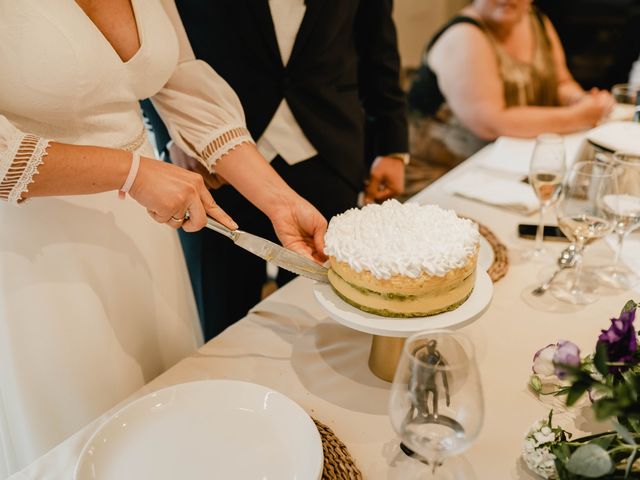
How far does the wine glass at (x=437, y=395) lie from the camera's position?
687 millimetres

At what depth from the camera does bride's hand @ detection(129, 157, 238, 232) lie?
3.45 ft

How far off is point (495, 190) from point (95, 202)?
1.17 metres

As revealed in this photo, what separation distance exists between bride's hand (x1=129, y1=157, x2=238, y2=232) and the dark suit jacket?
2.23 feet

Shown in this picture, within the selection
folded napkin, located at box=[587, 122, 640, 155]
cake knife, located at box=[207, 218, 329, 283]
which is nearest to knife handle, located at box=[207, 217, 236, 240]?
cake knife, located at box=[207, 218, 329, 283]

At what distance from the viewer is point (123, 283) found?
1.27m

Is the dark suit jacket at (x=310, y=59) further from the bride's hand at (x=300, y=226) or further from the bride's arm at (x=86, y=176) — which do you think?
the bride's arm at (x=86, y=176)

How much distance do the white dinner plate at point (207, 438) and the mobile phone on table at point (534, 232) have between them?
0.91 metres

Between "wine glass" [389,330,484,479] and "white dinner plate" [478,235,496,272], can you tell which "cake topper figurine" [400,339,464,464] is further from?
"white dinner plate" [478,235,496,272]

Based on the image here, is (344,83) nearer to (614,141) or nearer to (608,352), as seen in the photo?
(614,141)

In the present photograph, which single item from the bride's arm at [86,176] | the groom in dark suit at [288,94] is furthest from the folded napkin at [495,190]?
the bride's arm at [86,176]

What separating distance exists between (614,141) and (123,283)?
1.31m

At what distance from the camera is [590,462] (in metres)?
0.71

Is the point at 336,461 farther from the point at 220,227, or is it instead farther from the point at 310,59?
the point at 310,59

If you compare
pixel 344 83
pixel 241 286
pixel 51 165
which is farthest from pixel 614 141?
pixel 51 165
